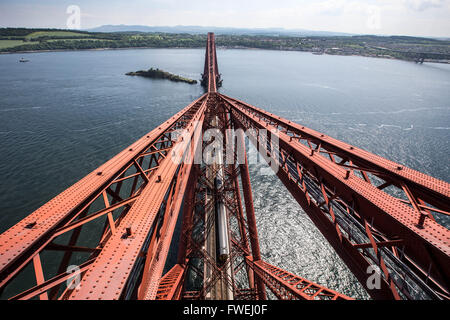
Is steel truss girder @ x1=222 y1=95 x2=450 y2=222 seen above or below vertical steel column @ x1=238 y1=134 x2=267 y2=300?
above

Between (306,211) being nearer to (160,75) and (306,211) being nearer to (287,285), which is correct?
(287,285)

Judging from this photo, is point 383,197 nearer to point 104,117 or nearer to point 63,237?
point 63,237

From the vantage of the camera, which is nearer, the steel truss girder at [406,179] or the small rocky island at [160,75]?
the steel truss girder at [406,179]

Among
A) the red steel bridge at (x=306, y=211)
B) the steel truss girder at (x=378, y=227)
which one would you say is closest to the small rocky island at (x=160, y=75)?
the red steel bridge at (x=306, y=211)

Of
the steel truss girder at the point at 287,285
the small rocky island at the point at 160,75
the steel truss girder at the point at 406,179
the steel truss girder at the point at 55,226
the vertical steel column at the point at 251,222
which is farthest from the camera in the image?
the small rocky island at the point at 160,75

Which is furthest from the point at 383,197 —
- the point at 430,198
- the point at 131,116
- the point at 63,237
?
the point at 131,116

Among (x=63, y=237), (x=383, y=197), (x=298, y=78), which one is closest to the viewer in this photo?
(x=383, y=197)

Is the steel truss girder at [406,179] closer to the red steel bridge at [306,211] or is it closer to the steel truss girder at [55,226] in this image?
the red steel bridge at [306,211]

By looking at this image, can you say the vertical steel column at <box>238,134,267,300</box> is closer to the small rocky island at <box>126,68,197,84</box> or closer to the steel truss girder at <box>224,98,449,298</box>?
the steel truss girder at <box>224,98,449,298</box>

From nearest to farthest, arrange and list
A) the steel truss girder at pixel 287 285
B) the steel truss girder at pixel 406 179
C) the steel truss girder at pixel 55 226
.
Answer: the steel truss girder at pixel 55 226 < the steel truss girder at pixel 406 179 < the steel truss girder at pixel 287 285

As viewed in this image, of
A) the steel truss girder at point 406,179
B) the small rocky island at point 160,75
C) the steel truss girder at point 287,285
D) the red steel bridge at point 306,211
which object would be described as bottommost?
the steel truss girder at point 287,285

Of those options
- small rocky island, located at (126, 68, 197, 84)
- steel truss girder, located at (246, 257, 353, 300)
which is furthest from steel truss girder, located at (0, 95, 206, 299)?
small rocky island, located at (126, 68, 197, 84)
